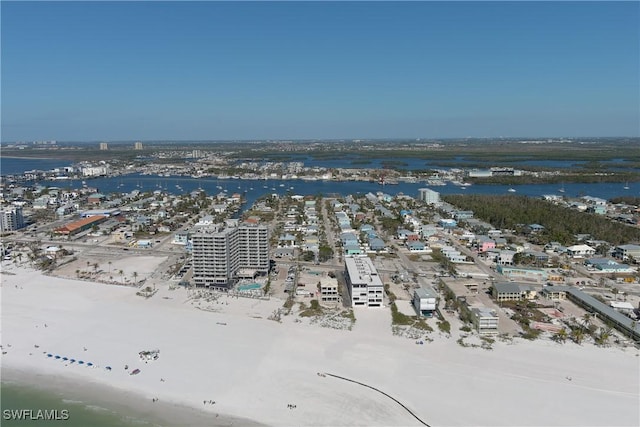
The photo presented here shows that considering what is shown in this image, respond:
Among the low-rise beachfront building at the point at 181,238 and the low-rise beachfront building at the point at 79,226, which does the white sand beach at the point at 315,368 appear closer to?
the low-rise beachfront building at the point at 181,238

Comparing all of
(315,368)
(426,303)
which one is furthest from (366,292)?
(315,368)

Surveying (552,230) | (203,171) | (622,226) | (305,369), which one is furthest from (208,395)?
(203,171)

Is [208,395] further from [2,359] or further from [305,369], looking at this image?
[2,359]

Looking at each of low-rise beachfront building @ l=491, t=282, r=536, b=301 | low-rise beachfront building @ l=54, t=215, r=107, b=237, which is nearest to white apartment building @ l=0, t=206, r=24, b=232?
low-rise beachfront building @ l=54, t=215, r=107, b=237

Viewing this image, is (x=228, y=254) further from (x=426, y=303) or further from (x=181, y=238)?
(x=181, y=238)

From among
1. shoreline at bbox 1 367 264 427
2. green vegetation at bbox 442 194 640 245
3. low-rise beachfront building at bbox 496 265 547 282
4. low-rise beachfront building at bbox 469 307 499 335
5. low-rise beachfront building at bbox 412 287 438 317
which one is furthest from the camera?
green vegetation at bbox 442 194 640 245

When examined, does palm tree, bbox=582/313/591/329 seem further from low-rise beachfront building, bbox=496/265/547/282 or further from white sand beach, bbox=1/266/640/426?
Result: low-rise beachfront building, bbox=496/265/547/282
